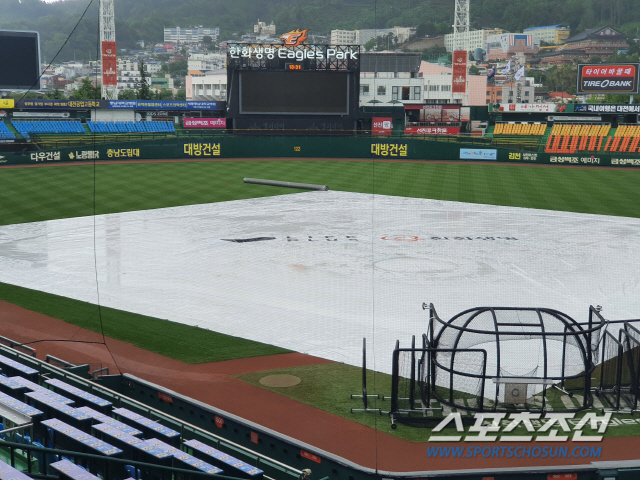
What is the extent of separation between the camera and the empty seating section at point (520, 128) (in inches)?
2163

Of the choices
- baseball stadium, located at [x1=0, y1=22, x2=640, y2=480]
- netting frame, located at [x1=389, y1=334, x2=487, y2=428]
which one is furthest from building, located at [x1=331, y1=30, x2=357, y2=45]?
netting frame, located at [x1=389, y1=334, x2=487, y2=428]

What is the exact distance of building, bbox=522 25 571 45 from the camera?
973 inches

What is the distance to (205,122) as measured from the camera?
5850cm

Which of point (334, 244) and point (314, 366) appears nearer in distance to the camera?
point (314, 366)

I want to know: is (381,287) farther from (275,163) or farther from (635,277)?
(275,163)

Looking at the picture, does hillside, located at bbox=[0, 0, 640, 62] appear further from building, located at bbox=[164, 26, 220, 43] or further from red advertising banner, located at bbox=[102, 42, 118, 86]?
building, located at bbox=[164, 26, 220, 43]

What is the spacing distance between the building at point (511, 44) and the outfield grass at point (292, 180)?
6.75m

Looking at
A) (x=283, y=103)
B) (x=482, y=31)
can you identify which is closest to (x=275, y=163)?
(x=283, y=103)

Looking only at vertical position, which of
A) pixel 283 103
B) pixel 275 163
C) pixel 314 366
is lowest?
pixel 314 366

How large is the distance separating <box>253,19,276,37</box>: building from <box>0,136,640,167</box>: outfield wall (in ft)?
25.2

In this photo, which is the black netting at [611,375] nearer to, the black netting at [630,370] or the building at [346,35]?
the black netting at [630,370]

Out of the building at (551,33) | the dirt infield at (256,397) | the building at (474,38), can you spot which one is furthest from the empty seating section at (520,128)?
the dirt infield at (256,397)

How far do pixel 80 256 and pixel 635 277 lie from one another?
50.9 feet

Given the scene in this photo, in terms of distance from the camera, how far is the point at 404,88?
67188mm
